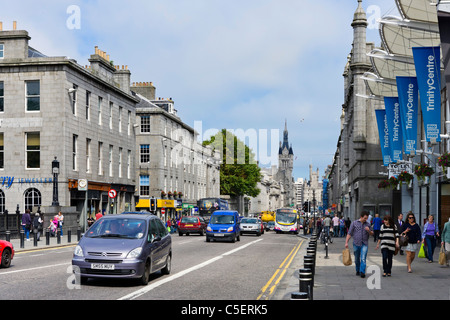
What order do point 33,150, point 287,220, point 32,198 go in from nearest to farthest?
point 32,198 → point 33,150 → point 287,220

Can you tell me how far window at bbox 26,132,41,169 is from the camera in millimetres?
38781

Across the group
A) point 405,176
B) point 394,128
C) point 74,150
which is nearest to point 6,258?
point 405,176

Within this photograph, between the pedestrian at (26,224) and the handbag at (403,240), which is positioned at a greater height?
the handbag at (403,240)

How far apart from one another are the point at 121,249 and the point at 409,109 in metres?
19.6

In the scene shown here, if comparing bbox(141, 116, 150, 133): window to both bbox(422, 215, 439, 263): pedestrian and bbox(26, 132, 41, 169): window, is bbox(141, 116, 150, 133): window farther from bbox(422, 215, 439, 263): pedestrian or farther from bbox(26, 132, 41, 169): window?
bbox(422, 215, 439, 263): pedestrian

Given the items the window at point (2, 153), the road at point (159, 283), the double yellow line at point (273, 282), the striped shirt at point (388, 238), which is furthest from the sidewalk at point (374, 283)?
the window at point (2, 153)

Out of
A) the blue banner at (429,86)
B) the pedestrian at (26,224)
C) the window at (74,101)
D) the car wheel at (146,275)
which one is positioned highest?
the window at (74,101)

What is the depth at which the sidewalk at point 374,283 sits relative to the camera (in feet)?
38.4

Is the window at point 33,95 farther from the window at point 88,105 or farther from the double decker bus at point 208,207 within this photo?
the double decker bus at point 208,207

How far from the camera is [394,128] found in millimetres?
33812

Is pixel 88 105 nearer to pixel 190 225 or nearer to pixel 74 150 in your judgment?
pixel 74 150

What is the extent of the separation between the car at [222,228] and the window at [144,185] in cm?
3116

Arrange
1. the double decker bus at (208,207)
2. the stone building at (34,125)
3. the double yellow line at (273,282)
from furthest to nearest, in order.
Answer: the double decker bus at (208,207), the stone building at (34,125), the double yellow line at (273,282)

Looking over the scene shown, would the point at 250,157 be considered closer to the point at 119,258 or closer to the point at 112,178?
the point at 112,178
